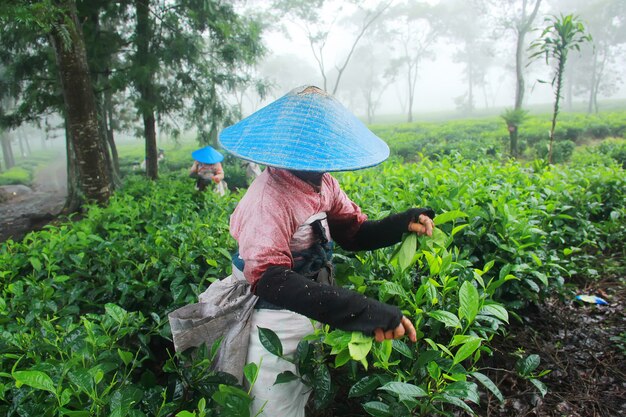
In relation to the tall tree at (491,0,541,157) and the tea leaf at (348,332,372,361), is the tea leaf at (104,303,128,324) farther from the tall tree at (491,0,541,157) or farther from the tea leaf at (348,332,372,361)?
the tall tree at (491,0,541,157)

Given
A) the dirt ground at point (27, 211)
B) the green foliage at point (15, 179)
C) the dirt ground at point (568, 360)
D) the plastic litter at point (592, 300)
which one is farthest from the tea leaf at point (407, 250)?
the green foliage at point (15, 179)

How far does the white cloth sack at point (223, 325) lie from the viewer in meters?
1.45

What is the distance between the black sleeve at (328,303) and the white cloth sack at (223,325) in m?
0.29

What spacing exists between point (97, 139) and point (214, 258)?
3871 mm

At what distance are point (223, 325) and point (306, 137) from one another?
81 cm

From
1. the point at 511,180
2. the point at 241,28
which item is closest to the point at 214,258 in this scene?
the point at 511,180

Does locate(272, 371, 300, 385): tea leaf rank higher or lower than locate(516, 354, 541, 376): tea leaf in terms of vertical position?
higher

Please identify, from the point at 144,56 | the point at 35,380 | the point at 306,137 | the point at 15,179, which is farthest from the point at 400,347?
the point at 15,179

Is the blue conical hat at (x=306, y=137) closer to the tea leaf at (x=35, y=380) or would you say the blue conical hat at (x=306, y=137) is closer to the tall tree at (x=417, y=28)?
the tea leaf at (x=35, y=380)

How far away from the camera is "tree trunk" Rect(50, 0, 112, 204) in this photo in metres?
4.64

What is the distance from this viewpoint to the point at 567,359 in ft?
6.69

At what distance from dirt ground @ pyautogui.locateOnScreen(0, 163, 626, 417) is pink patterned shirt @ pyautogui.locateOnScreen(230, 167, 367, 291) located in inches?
33.1

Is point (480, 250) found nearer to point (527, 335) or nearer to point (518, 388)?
point (527, 335)

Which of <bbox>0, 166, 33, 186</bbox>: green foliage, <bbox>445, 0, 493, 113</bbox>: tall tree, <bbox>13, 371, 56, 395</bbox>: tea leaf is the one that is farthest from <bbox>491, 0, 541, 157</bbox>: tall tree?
<bbox>0, 166, 33, 186</bbox>: green foliage
